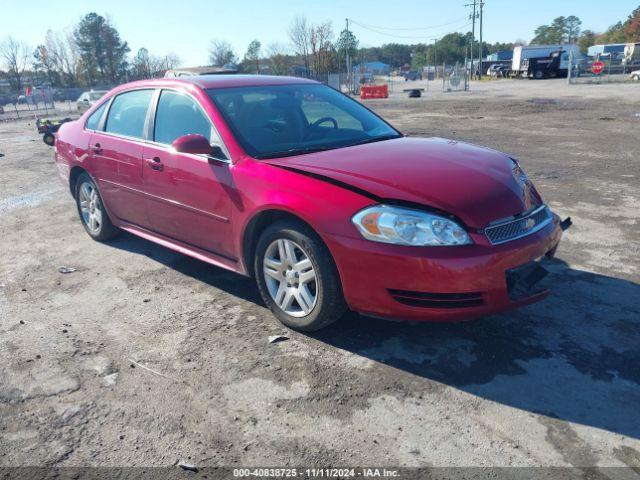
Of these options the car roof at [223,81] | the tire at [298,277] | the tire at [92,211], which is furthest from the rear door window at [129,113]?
the tire at [298,277]

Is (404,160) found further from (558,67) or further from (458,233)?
(558,67)

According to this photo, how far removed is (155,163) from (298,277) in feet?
5.72

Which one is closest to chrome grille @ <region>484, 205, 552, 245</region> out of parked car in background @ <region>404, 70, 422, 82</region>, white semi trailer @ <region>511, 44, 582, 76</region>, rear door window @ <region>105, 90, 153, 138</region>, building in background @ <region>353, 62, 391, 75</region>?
rear door window @ <region>105, 90, 153, 138</region>

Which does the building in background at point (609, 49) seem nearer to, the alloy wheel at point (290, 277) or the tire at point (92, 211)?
the tire at point (92, 211)

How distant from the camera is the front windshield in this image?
4.11m

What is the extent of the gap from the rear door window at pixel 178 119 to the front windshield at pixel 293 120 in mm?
177

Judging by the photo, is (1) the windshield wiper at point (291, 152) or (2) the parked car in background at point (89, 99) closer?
(1) the windshield wiper at point (291, 152)

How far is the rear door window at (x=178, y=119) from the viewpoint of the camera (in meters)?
4.27

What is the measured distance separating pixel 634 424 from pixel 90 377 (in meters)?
3.00

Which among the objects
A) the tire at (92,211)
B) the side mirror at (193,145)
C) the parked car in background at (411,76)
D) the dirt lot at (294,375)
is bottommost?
→ the parked car in background at (411,76)

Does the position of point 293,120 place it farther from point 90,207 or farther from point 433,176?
point 90,207

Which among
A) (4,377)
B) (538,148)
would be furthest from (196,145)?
(538,148)

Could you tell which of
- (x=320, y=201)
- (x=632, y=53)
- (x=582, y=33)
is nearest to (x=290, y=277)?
(x=320, y=201)

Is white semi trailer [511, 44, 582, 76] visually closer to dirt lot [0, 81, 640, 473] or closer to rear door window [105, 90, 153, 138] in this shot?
dirt lot [0, 81, 640, 473]
